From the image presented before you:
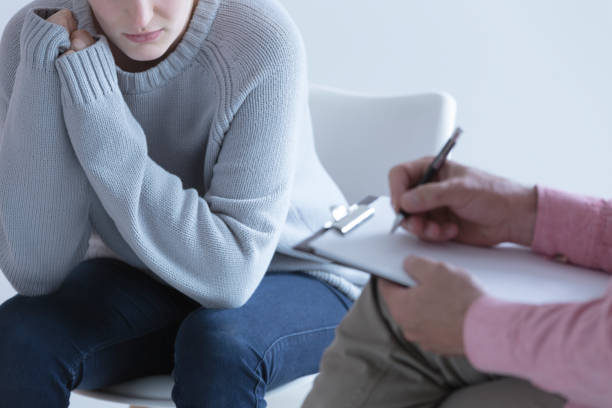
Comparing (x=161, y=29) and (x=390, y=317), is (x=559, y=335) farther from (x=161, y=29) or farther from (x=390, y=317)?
(x=161, y=29)

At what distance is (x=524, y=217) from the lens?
87 cm

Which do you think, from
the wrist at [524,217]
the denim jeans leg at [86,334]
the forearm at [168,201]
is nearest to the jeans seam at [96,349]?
the denim jeans leg at [86,334]

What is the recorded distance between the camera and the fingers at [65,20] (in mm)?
1200

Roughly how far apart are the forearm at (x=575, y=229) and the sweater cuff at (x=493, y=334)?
18cm

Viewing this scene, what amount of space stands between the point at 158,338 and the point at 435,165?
59 centimetres

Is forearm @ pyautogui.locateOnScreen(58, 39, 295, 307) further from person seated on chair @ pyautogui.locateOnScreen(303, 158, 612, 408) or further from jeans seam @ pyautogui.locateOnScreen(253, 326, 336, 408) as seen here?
person seated on chair @ pyautogui.locateOnScreen(303, 158, 612, 408)

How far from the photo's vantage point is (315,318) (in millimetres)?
1194

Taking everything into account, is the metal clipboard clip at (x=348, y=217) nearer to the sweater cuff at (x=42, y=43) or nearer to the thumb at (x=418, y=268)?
the thumb at (x=418, y=268)

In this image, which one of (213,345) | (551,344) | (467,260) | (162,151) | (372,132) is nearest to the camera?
(551,344)

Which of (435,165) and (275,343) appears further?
(275,343)

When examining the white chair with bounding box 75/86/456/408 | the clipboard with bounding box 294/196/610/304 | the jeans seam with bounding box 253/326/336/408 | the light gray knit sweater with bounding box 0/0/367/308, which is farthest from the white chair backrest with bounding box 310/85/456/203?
the clipboard with bounding box 294/196/610/304

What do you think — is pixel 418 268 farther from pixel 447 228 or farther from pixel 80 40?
pixel 80 40

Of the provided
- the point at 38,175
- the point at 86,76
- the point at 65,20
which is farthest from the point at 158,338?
the point at 65,20

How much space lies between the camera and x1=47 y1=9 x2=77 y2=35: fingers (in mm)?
1200
